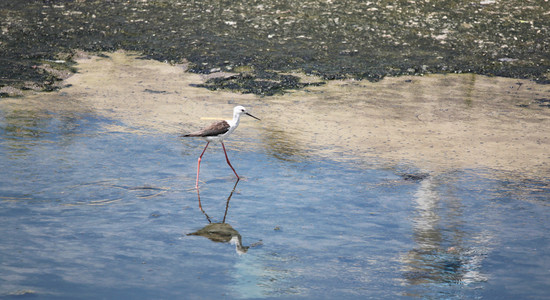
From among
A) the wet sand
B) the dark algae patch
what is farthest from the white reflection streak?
the dark algae patch

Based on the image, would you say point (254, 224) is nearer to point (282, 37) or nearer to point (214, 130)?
point (214, 130)

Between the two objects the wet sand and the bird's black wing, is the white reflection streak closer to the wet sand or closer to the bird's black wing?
the wet sand

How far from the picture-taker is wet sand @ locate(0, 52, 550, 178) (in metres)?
6.55

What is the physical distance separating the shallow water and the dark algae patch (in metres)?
2.52

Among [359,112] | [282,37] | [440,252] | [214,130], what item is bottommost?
[440,252]

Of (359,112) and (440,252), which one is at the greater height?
(359,112)

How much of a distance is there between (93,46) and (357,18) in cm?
436

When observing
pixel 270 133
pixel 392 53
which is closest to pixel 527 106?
pixel 392 53

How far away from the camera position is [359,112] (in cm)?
775

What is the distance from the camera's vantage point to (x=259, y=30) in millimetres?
10453

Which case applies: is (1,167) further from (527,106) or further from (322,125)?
(527,106)

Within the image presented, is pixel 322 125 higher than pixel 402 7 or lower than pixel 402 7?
lower

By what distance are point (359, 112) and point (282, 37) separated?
297 centimetres

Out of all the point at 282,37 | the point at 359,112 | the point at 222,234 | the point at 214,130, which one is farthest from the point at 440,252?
the point at 282,37
